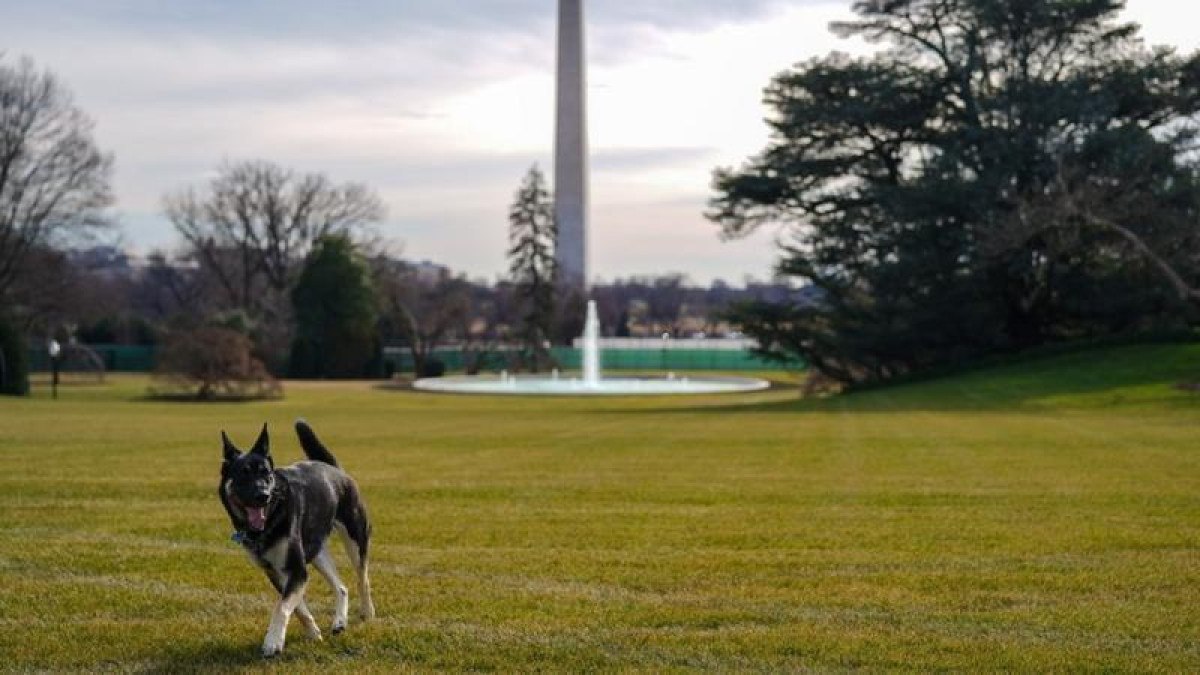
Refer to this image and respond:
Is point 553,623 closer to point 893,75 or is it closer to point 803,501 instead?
point 803,501

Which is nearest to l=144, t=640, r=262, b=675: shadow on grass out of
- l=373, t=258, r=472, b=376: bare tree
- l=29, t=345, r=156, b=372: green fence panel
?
l=373, t=258, r=472, b=376: bare tree

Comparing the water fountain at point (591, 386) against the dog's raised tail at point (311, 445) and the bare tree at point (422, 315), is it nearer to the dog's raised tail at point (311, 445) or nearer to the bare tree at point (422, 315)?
the bare tree at point (422, 315)

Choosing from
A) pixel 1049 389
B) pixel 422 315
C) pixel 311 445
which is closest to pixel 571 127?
pixel 422 315

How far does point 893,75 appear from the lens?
50.2 meters

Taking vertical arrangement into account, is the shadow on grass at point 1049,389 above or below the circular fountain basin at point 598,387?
above

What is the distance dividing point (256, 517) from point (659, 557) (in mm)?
4441

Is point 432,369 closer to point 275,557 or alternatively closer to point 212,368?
point 212,368

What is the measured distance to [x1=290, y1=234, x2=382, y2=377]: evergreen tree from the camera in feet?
244

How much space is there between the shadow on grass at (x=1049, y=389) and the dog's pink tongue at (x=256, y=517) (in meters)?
29.0

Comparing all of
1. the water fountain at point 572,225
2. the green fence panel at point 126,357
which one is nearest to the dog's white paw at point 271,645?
the water fountain at point 572,225

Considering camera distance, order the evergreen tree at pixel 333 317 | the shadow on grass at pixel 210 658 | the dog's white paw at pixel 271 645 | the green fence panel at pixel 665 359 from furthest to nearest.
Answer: the green fence panel at pixel 665 359
the evergreen tree at pixel 333 317
the dog's white paw at pixel 271 645
the shadow on grass at pixel 210 658

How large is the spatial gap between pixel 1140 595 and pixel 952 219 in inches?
1545

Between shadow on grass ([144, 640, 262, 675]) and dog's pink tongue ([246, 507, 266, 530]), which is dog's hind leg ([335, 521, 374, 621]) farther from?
dog's pink tongue ([246, 507, 266, 530])

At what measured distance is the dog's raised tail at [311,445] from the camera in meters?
8.20
